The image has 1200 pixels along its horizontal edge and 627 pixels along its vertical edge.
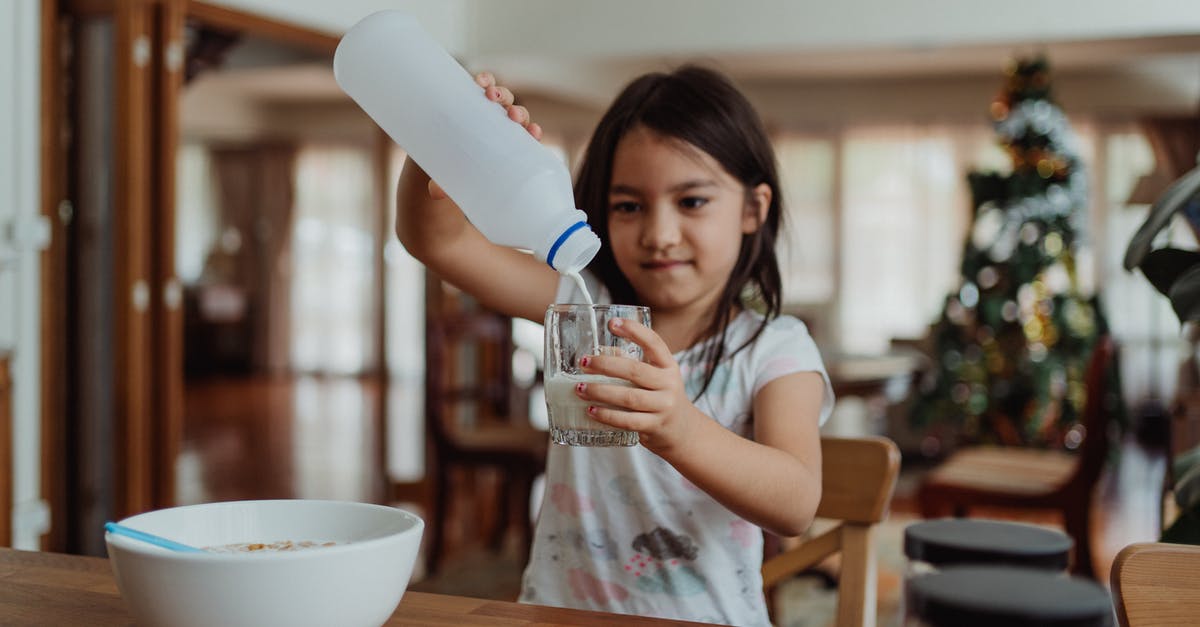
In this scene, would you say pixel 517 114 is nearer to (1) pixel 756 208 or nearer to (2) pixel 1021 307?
(1) pixel 756 208

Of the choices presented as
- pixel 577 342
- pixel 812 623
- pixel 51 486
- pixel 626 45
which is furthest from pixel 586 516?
pixel 626 45

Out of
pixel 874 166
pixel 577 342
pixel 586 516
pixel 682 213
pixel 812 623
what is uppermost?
pixel 874 166

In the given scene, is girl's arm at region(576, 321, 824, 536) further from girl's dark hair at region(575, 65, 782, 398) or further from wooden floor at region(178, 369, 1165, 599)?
wooden floor at region(178, 369, 1165, 599)

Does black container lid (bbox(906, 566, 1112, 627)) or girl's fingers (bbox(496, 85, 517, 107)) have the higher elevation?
girl's fingers (bbox(496, 85, 517, 107))

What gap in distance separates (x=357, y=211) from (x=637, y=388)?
10660 millimetres

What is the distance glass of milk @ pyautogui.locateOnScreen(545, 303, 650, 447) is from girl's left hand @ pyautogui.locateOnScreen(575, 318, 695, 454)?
0.01m

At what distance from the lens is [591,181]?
4.47 feet

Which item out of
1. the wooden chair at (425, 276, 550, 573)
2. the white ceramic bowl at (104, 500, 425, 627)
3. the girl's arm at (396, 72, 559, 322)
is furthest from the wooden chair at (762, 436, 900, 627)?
the wooden chair at (425, 276, 550, 573)

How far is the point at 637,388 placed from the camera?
0.84m

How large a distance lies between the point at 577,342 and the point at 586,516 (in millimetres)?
461

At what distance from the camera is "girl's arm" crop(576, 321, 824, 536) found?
32.5 inches

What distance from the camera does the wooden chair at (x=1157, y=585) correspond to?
2.70 feet

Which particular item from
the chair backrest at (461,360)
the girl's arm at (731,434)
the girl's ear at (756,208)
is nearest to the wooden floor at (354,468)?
the chair backrest at (461,360)

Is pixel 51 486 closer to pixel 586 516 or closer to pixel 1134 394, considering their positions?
pixel 586 516
